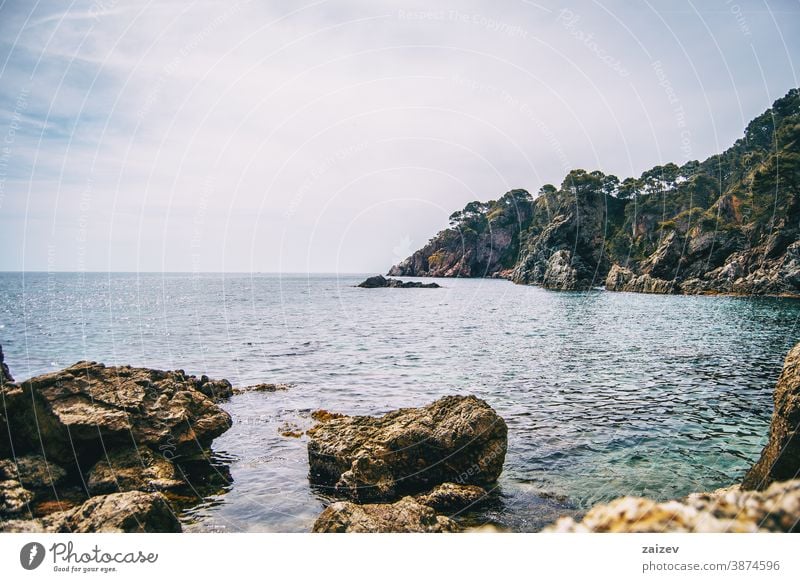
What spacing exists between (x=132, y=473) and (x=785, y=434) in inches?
536

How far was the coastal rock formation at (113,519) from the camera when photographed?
7332 mm

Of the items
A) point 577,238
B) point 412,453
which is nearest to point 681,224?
point 577,238

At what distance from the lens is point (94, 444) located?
11555 millimetres

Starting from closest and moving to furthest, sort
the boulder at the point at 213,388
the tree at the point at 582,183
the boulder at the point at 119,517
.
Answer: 1. the boulder at the point at 119,517
2. the boulder at the point at 213,388
3. the tree at the point at 582,183

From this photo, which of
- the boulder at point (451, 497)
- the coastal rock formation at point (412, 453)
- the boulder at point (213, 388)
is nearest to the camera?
the boulder at point (451, 497)

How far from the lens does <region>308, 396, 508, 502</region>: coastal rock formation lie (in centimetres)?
1107

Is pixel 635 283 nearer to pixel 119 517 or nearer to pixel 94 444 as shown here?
pixel 94 444

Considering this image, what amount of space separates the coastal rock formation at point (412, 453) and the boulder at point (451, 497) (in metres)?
0.52

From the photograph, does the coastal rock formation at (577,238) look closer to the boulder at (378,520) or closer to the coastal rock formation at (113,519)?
Answer: the boulder at (378,520)

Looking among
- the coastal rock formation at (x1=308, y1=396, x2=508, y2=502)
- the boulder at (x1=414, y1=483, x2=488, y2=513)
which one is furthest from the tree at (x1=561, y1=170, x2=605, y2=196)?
the boulder at (x1=414, y1=483, x2=488, y2=513)

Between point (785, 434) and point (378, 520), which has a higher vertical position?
point (785, 434)

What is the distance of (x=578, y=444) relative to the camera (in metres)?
14.6
